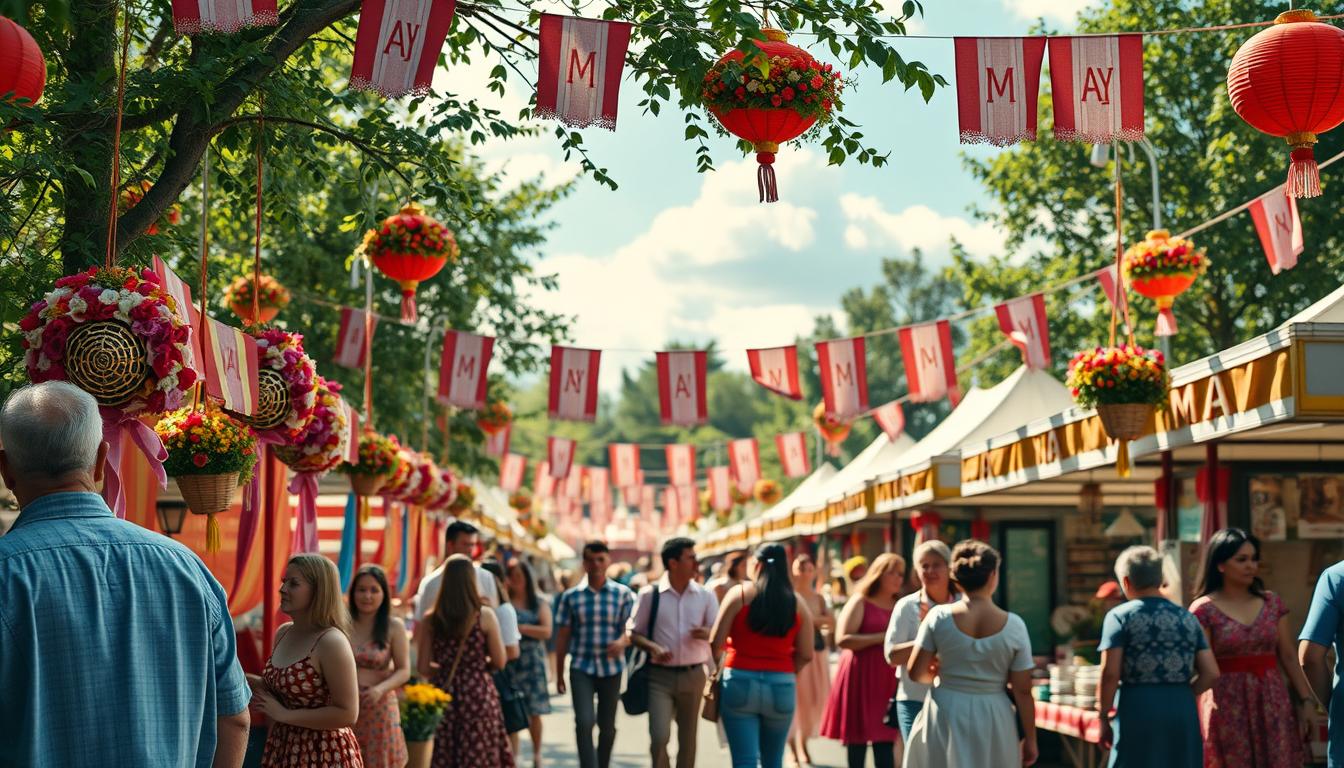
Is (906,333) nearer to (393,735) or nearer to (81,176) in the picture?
(393,735)

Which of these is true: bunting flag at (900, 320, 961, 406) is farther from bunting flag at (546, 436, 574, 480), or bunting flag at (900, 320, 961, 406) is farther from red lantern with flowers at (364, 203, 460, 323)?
bunting flag at (546, 436, 574, 480)

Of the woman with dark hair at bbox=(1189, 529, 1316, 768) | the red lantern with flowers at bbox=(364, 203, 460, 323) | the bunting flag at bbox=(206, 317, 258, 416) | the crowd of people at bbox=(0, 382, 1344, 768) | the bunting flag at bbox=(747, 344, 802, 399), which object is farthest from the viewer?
the bunting flag at bbox=(747, 344, 802, 399)

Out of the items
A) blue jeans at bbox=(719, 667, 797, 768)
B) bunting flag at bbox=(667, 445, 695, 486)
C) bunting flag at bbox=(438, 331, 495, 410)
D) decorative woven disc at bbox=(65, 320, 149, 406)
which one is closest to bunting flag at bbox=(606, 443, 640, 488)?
bunting flag at bbox=(667, 445, 695, 486)

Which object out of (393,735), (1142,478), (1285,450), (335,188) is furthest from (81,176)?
(335,188)

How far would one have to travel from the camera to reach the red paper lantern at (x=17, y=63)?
623 centimetres

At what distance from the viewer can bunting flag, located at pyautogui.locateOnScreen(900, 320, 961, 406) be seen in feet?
58.7

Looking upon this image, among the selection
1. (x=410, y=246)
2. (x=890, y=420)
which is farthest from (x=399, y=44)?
(x=890, y=420)

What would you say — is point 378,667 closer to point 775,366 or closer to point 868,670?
point 868,670

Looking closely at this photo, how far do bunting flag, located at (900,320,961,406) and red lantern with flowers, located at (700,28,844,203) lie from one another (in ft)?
34.7

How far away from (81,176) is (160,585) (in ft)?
15.5

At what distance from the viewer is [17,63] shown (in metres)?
6.25

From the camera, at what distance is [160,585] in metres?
3.54

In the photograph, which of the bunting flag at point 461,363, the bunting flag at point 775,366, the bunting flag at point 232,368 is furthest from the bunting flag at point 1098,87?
the bunting flag at point 461,363

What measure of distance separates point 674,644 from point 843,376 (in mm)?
8008
